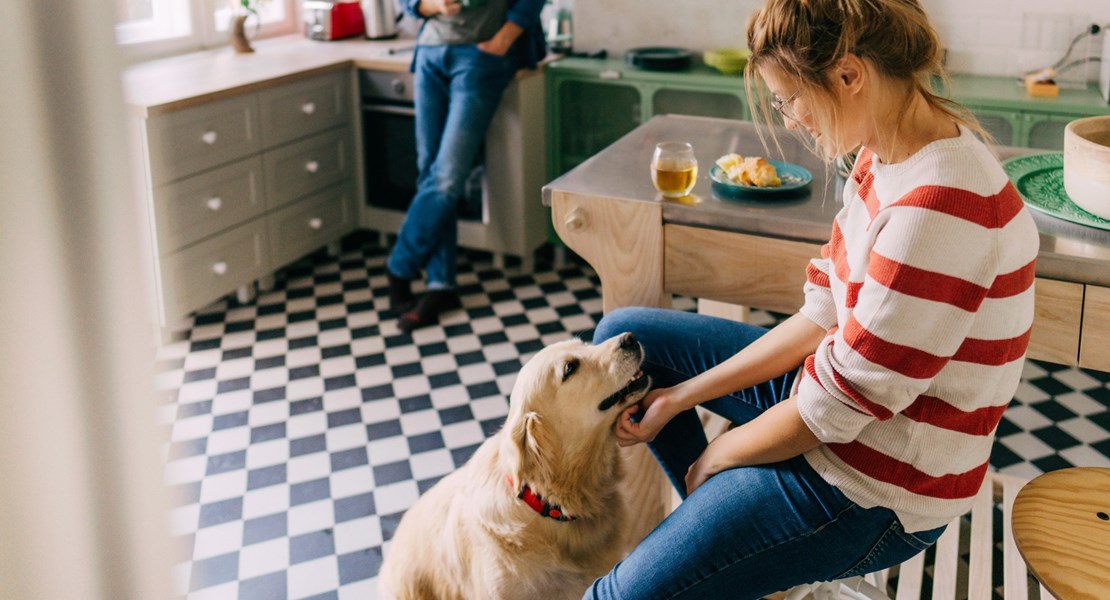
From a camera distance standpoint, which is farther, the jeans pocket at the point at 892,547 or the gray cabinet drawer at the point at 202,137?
the gray cabinet drawer at the point at 202,137

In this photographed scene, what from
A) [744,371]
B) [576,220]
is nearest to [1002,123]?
[576,220]

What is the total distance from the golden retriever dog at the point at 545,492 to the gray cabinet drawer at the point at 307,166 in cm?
256

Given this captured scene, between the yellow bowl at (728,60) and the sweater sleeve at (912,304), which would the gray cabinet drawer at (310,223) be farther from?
the sweater sleeve at (912,304)

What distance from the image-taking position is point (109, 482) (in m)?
0.36

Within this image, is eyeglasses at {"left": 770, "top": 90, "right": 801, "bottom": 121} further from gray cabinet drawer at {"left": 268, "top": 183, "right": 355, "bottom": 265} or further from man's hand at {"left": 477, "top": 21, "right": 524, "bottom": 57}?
gray cabinet drawer at {"left": 268, "top": 183, "right": 355, "bottom": 265}

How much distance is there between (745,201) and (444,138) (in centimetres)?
224

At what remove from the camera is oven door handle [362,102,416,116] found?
4273 millimetres

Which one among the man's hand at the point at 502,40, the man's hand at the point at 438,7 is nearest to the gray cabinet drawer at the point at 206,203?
the man's hand at the point at 438,7

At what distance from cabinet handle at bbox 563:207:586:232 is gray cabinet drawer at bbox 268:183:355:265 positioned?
7.97 feet

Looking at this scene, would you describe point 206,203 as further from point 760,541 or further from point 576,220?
point 760,541

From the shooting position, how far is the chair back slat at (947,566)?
6.73ft

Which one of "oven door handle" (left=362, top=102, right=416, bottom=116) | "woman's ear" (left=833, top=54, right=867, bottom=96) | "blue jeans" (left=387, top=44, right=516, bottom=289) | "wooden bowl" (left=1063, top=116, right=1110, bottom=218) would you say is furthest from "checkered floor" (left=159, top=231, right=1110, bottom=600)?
"woman's ear" (left=833, top=54, right=867, bottom=96)

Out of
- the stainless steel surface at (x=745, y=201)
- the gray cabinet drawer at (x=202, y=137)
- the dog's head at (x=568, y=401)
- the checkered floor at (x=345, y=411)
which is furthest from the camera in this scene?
the gray cabinet drawer at (x=202, y=137)

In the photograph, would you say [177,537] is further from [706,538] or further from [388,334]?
[388,334]
